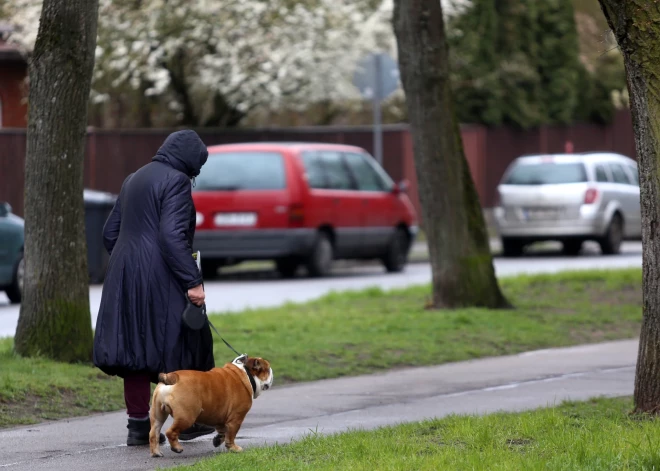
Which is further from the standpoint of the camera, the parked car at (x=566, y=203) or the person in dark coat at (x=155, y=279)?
the parked car at (x=566, y=203)

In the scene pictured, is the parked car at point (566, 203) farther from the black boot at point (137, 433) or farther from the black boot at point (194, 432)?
the black boot at point (137, 433)

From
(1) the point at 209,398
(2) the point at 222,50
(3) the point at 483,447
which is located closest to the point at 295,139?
(2) the point at 222,50

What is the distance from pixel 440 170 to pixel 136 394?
6.81 meters

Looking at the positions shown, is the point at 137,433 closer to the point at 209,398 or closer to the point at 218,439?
the point at 218,439

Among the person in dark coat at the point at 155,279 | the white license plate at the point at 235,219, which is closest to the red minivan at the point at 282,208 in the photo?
the white license plate at the point at 235,219

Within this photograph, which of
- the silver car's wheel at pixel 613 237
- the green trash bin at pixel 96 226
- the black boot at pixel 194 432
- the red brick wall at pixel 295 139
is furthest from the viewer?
the red brick wall at pixel 295 139

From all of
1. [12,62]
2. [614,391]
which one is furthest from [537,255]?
[614,391]

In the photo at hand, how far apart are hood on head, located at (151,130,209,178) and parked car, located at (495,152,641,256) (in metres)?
16.4

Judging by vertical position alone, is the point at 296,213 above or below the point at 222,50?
below

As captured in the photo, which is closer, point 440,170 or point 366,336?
point 366,336

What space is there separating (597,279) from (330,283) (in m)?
3.56

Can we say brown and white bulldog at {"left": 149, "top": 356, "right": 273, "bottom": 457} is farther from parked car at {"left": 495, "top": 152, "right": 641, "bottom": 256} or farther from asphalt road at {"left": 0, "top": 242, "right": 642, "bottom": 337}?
parked car at {"left": 495, "top": 152, "right": 641, "bottom": 256}

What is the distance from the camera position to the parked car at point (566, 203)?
76.7 ft

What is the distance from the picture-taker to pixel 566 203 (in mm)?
23328
